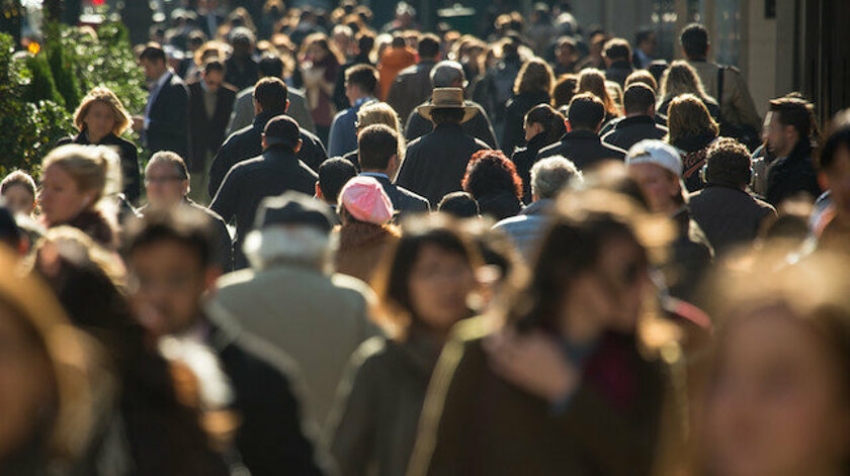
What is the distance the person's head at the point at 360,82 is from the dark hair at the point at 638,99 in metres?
3.18

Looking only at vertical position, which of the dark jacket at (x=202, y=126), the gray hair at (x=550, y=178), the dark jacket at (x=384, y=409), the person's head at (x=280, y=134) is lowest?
the dark jacket at (x=202, y=126)

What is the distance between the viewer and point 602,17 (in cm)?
3975

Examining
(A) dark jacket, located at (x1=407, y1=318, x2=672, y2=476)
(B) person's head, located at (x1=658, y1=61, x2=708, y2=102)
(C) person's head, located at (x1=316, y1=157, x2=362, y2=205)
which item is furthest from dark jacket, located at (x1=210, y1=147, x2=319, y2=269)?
(A) dark jacket, located at (x1=407, y1=318, x2=672, y2=476)

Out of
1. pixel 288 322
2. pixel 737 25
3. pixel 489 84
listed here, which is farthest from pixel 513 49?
pixel 288 322

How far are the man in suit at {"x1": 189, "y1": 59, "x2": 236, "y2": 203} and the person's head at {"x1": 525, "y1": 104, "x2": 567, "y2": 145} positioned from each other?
5505mm

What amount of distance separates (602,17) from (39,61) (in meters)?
25.8

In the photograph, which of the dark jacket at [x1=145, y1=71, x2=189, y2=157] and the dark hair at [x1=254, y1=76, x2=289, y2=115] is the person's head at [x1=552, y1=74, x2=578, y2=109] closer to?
the dark hair at [x1=254, y1=76, x2=289, y2=115]

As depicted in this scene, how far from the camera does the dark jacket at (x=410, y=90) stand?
56.5 feet

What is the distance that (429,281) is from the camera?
5.24 m

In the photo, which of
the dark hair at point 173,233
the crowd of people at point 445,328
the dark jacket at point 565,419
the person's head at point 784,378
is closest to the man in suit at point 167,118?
the crowd of people at point 445,328

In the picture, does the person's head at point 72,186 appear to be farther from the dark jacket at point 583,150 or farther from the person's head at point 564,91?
the person's head at point 564,91

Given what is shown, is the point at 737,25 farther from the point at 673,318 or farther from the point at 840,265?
the point at 840,265

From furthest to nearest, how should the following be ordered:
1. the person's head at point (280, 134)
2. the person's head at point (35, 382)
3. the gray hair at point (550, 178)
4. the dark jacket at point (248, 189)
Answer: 1. the person's head at point (280, 134)
2. the dark jacket at point (248, 189)
3. the gray hair at point (550, 178)
4. the person's head at point (35, 382)

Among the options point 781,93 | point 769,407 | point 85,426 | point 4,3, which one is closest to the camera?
point 769,407
